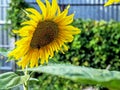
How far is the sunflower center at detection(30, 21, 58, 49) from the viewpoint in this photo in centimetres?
115

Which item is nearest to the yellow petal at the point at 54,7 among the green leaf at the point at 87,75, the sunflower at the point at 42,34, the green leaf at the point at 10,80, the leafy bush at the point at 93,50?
the sunflower at the point at 42,34

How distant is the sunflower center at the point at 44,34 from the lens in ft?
3.78

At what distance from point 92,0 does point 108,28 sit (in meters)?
1.77

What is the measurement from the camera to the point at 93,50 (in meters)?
7.53

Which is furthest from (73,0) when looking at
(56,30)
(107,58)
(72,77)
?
(72,77)

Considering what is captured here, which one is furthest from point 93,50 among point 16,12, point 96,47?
point 16,12

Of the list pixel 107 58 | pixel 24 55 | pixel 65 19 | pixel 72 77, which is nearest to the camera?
pixel 72 77

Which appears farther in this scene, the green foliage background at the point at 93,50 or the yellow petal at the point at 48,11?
the green foliage background at the point at 93,50

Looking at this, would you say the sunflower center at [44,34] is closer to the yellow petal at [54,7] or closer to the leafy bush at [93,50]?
the yellow petal at [54,7]

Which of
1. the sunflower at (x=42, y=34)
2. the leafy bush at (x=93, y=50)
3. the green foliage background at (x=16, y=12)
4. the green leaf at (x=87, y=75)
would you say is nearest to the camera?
the green leaf at (x=87, y=75)

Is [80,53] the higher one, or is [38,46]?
[38,46]

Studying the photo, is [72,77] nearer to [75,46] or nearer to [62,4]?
[75,46]

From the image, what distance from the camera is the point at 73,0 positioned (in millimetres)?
9164

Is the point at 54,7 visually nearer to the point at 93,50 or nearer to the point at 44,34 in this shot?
the point at 44,34
